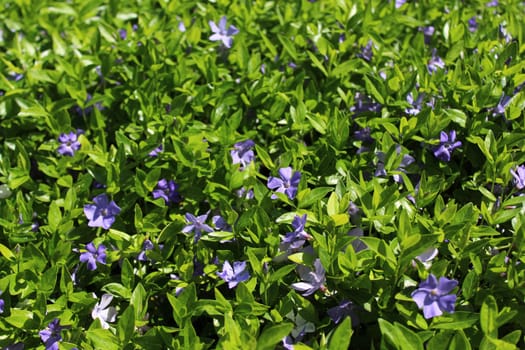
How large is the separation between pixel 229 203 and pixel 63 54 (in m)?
1.36

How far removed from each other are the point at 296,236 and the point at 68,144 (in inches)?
46.6

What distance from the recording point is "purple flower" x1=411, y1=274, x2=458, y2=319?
1905 mm

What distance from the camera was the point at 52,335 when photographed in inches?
87.6

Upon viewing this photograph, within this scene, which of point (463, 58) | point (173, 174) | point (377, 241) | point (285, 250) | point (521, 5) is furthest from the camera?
point (521, 5)

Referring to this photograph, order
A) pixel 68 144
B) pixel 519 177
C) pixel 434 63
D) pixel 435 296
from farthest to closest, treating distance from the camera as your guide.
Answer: pixel 434 63 < pixel 68 144 < pixel 519 177 < pixel 435 296

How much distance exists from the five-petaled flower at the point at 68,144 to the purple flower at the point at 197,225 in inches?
29.1

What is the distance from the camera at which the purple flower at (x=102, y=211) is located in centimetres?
250

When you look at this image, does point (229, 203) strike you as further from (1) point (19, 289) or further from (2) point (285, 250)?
(1) point (19, 289)

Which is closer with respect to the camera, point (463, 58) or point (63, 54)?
point (463, 58)

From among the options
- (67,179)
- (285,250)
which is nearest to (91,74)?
(67,179)

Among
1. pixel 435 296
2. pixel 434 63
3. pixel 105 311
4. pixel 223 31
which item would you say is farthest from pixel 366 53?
pixel 105 311

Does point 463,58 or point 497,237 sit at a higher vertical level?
point 463,58

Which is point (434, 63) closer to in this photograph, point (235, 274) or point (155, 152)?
point (155, 152)

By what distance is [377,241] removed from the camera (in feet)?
6.68
